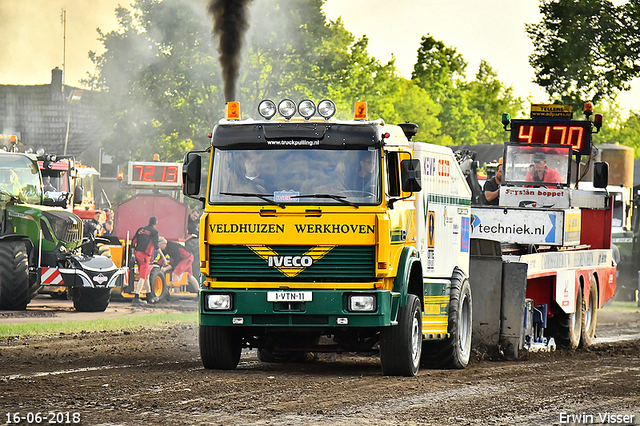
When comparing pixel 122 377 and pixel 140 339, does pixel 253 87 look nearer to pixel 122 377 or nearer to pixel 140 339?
pixel 140 339

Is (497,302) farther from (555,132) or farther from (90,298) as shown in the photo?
(90,298)

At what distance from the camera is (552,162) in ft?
70.7

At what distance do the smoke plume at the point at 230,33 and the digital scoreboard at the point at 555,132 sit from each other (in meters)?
6.10

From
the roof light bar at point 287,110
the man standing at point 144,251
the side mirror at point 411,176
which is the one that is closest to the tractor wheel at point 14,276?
the man standing at point 144,251

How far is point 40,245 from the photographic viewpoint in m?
24.1

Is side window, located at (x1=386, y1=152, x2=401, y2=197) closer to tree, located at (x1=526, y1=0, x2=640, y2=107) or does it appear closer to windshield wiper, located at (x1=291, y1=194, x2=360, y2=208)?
windshield wiper, located at (x1=291, y1=194, x2=360, y2=208)

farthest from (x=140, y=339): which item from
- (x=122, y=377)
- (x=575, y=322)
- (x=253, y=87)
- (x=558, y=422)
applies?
(x=253, y=87)

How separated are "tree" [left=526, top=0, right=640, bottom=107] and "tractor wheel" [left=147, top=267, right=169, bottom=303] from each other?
1702 centimetres

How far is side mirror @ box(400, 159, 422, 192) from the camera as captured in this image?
1248cm

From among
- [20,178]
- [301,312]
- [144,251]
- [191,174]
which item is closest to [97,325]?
[20,178]

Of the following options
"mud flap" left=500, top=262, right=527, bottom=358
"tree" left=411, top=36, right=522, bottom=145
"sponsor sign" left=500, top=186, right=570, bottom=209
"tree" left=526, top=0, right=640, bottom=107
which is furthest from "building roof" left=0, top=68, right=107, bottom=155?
"mud flap" left=500, top=262, right=527, bottom=358

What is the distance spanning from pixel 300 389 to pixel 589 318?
364 inches

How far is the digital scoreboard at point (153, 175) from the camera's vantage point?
3559 centimetres

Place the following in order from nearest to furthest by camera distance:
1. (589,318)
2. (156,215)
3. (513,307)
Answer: (513,307) < (589,318) < (156,215)
